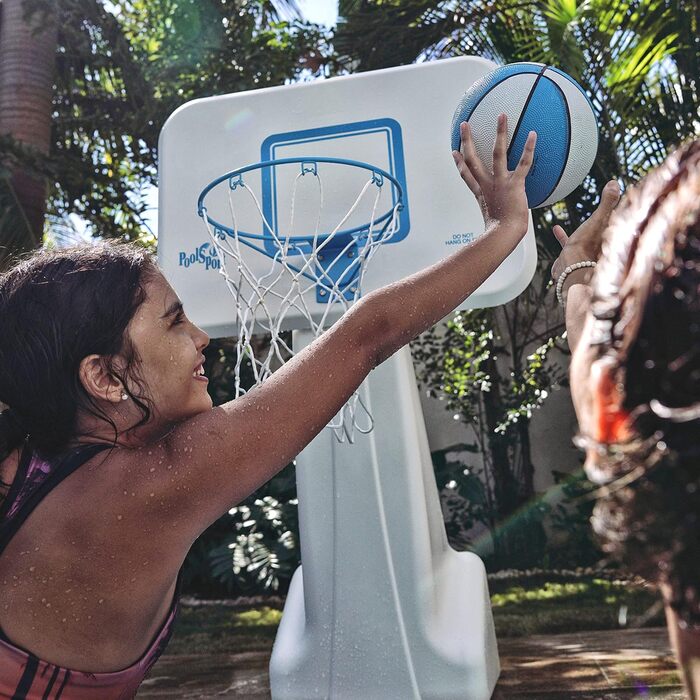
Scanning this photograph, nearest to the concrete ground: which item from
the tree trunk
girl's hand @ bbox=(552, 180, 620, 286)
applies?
girl's hand @ bbox=(552, 180, 620, 286)

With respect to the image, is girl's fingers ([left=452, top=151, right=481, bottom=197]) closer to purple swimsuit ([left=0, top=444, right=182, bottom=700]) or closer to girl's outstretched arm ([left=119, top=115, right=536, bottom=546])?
girl's outstretched arm ([left=119, top=115, right=536, bottom=546])

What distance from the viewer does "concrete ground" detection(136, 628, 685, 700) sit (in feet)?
11.5

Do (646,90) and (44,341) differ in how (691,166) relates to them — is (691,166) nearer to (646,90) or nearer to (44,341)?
(44,341)

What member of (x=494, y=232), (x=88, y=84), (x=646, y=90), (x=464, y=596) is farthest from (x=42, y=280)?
(x=88, y=84)

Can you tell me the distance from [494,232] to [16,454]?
3.52 feet

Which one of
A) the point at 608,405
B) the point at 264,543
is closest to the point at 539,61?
the point at 264,543

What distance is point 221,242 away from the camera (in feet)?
10.4

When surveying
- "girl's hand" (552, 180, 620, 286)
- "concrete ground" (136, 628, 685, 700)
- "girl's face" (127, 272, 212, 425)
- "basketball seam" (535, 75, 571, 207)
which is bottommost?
"concrete ground" (136, 628, 685, 700)

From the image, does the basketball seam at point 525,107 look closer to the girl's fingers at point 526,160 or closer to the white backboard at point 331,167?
the girl's fingers at point 526,160

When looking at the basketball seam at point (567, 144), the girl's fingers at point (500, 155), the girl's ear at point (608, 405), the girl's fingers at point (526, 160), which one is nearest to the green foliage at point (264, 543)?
the basketball seam at point (567, 144)

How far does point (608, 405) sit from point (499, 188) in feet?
3.96

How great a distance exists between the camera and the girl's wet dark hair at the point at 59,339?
59.7 inches

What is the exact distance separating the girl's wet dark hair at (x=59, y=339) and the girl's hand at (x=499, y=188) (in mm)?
777

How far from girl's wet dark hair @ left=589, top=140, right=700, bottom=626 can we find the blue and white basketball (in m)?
1.77
